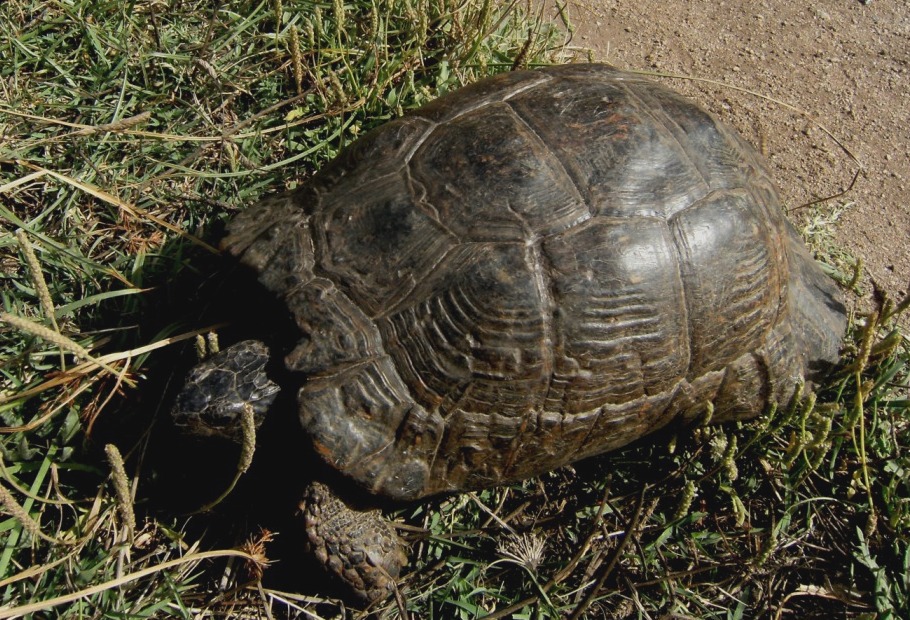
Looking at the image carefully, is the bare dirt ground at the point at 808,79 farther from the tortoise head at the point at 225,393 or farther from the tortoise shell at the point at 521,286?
the tortoise head at the point at 225,393

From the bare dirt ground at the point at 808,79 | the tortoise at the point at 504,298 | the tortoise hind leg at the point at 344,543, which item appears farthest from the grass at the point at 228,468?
the bare dirt ground at the point at 808,79

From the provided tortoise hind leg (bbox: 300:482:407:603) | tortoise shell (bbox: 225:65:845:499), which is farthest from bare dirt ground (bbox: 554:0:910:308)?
tortoise hind leg (bbox: 300:482:407:603)

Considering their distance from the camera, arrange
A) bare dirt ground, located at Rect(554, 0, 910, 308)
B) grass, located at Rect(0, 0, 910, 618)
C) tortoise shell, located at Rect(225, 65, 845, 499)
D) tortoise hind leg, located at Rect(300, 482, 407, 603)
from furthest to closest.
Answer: bare dirt ground, located at Rect(554, 0, 910, 308), grass, located at Rect(0, 0, 910, 618), tortoise hind leg, located at Rect(300, 482, 407, 603), tortoise shell, located at Rect(225, 65, 845, 499)

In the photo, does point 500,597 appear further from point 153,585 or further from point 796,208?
point 796,208

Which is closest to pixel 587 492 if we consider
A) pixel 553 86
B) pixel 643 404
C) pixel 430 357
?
pixel 643 404

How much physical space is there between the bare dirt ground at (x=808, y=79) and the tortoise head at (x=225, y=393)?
3334 mm

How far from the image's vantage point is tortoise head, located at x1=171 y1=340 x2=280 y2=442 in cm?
288

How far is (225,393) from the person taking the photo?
290 centimetres

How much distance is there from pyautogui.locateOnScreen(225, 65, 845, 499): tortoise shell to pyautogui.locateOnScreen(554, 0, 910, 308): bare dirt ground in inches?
71.1

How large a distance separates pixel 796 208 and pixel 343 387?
3098mm

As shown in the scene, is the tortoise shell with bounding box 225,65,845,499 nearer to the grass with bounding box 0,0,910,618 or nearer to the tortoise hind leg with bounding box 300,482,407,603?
the tortoise hind leg with bounding box 300,482,407,603

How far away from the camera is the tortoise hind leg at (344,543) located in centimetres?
298

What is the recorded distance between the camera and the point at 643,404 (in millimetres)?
3021

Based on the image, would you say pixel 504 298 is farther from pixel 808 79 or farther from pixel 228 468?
pixel 808 79
